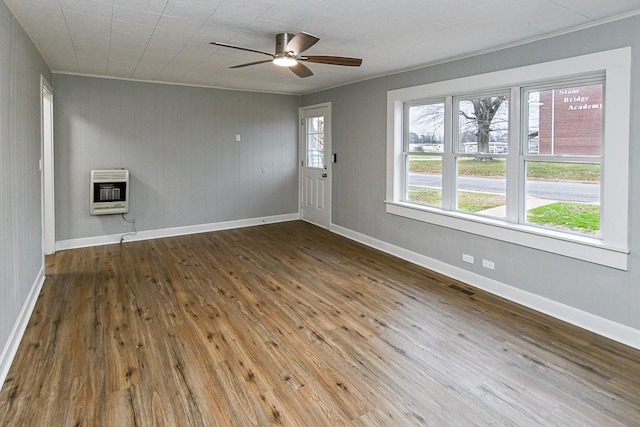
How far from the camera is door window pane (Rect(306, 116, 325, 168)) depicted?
22.3ft

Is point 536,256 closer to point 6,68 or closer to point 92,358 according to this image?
point 92,358

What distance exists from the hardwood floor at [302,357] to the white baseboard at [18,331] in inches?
2.7

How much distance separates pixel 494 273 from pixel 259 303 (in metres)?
2.35

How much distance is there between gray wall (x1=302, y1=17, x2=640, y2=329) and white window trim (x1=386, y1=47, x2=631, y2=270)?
0.17 feet

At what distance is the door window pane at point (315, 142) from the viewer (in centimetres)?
680

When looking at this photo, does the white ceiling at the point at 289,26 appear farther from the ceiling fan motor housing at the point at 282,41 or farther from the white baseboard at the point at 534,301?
the white baseboard at the point at 534,301

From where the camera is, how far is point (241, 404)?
2.20 m

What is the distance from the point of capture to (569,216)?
339 centimetres

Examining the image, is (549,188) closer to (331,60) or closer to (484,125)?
(484,125)

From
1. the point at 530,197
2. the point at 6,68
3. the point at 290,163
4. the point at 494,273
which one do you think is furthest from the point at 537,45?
the point at 290,163

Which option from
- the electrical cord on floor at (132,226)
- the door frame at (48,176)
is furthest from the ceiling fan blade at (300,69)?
the electrical cord on floor at (132,226)

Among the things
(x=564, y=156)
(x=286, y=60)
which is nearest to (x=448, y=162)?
(x=564, y=156)

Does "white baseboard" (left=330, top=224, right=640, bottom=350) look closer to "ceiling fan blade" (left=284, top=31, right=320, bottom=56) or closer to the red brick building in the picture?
the red brick building

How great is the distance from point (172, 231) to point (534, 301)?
518cm
